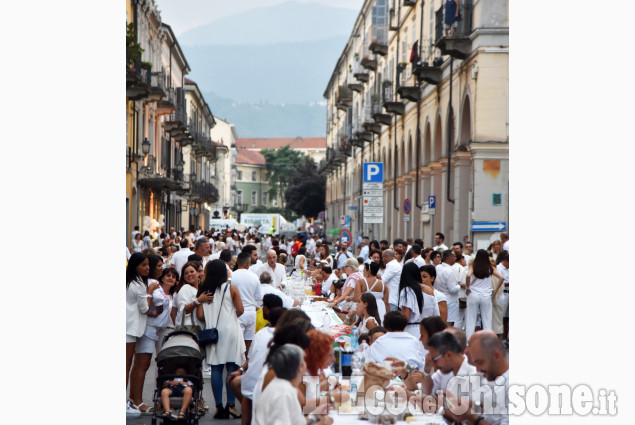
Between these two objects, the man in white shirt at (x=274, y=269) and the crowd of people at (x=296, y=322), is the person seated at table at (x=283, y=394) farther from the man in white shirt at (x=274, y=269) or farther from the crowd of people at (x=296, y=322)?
the man in white shirt at (x=274, y=269)

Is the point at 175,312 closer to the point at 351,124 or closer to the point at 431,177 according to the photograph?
the point at 431,177

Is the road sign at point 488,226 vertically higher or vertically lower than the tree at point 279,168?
lower

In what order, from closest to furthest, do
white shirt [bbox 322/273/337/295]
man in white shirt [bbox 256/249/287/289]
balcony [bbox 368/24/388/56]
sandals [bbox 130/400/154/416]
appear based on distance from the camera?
sandals [bbox 130/400/154/416] < man in white shirt [bbox 256/249/287/289] < white shirt [bbox 322/273/337/295] < balcony [bbox 368/24/388/56]

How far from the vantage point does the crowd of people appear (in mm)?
6086

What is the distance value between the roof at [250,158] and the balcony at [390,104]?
93841 millimetres

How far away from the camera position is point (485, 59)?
78.6 feet

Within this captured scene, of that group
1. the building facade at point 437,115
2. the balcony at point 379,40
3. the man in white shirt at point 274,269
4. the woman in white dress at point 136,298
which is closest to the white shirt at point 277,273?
the man in white shirt at point 274,269

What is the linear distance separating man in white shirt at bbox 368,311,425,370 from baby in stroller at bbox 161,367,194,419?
184 centimetres

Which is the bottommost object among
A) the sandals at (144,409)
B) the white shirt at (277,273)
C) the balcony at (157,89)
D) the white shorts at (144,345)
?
the sandals at (144,409)

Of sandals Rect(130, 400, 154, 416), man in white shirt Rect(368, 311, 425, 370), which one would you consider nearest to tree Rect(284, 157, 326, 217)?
sandals Rect(130, 400, 154, 416)

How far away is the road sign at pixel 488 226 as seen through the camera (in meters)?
23.7

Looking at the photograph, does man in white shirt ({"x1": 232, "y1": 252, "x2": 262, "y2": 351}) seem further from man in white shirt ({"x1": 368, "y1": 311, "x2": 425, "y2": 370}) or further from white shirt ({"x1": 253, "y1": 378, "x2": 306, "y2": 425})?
white shirt ({"x1": 253, "y1": 378, "x2": 306, "y2": 425})

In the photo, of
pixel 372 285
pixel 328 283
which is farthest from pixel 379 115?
pixel 372 285

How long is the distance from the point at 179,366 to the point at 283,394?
3263mm
